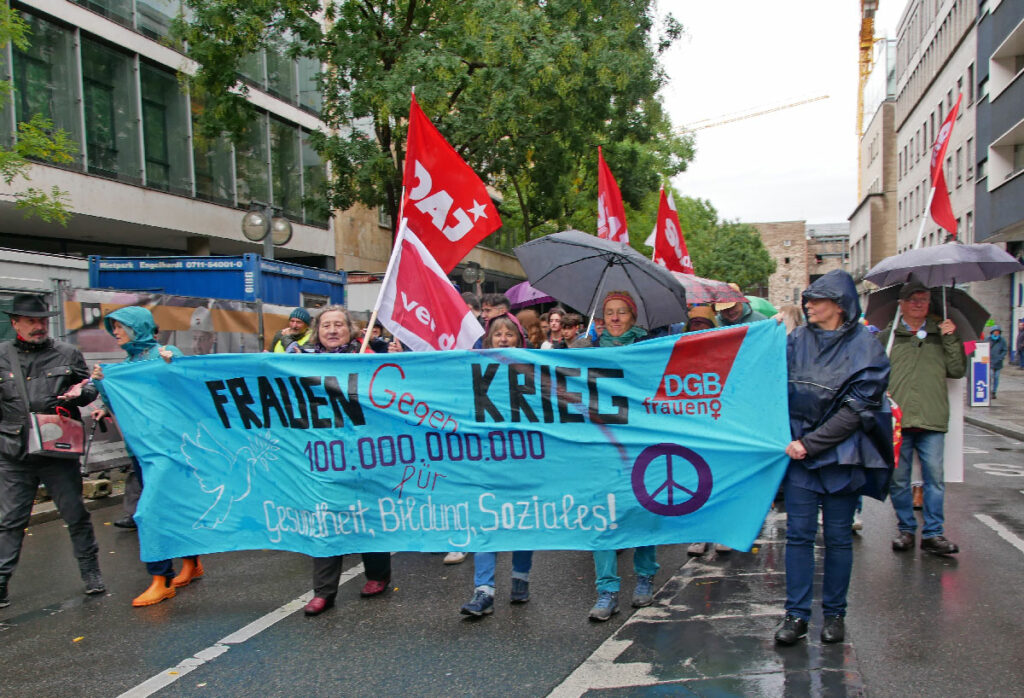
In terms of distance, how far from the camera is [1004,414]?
1644cm

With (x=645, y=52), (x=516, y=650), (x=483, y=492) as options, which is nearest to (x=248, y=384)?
(x=483, y=492)

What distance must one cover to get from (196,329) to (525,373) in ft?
23.3

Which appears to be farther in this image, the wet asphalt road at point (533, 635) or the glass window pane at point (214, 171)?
the glass window pane at point (214, 171)

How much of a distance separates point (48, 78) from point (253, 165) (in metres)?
6.65

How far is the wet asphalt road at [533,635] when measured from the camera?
416 cm

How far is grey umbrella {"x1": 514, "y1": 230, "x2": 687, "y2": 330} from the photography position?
21.5 ft

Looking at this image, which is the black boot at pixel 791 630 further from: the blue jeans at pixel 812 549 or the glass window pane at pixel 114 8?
the glass window pane at pixel 114 8

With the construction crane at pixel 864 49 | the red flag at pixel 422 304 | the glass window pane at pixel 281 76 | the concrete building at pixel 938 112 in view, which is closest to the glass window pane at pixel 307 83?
the glass window pane at pixel 281 76

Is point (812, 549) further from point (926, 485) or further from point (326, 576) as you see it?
point (326, 576)

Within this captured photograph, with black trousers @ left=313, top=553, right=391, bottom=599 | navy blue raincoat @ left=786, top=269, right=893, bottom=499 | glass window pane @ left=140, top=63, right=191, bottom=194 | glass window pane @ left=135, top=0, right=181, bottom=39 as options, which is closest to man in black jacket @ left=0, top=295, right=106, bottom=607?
black trousers @ left=313, top=553, right=391, bottom=599

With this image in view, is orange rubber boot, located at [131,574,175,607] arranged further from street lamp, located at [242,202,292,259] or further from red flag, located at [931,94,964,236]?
street lamp, located at [242,202,292,259]

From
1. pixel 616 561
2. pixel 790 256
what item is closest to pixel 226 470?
pixel 616 561

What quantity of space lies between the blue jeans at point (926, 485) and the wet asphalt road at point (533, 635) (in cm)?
27

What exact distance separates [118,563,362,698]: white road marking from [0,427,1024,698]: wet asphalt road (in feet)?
0.07
